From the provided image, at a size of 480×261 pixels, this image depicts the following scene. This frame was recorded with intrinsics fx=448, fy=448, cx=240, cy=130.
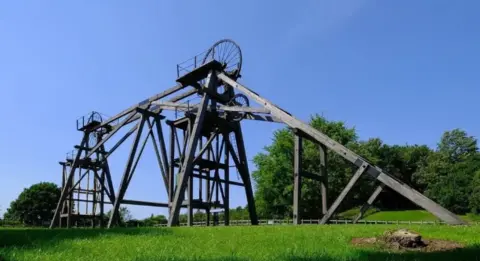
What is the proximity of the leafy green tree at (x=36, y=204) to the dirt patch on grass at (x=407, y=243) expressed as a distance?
289 feet

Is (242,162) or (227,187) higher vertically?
(242,162)

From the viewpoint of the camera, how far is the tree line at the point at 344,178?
2010 inches

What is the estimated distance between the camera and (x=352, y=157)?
2044 cm

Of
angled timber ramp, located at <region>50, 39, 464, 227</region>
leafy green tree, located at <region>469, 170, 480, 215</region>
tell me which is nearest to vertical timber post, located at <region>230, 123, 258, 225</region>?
angled timber ramp, located at <region>50, 39, 464, 227</region>

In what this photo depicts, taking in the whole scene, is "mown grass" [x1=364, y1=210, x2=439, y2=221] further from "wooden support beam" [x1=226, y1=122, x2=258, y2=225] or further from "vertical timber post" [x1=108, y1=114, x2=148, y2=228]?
"vertical timber post" [x1=108, y1=114, x2=148, y2=228]

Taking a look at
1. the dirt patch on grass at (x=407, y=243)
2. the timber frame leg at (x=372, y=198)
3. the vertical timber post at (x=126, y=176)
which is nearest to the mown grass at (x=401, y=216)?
the vertical timber post at (x=126, y=176)

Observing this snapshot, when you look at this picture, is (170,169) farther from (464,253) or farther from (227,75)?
(464,253)

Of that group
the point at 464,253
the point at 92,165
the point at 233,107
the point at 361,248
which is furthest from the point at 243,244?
the point at 92,165

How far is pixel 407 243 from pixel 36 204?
89488 millimetres

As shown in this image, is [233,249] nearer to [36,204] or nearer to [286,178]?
[286,178]

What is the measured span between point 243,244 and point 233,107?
16.5 meters

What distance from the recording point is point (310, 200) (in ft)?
161

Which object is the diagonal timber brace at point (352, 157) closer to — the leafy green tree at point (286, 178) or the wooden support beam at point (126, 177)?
the wooden support beam at point (126, 177)

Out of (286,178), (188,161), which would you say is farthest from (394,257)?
(286,178)
